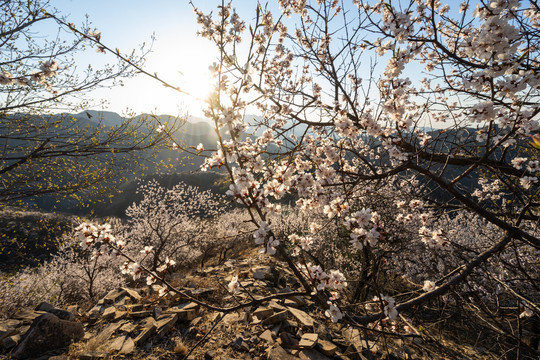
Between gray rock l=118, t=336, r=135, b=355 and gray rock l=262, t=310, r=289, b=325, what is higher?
gray rock l=262, t=310, r=289, b=325

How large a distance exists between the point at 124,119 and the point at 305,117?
5.69 metres

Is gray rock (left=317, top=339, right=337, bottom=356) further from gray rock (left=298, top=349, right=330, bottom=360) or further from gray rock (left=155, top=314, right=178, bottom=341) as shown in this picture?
gray rock (left=155, top=314, right=178, bottom=341)

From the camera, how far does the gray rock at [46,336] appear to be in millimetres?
4266

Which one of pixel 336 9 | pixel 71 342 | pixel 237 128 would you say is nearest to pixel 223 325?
pixel 71 342

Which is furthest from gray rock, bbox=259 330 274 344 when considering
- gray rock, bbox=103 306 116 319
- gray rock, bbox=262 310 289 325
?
gray rock, bbox=103 306 116 319

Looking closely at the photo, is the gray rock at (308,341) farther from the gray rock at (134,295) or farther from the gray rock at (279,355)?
the gray rock at (134,295)

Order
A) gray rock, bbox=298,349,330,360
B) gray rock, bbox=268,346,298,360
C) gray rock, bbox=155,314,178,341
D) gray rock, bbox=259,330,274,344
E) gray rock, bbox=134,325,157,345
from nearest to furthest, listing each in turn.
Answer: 1. gray rock, bbox=268,346,298,360
2. gray rock, bbox=298,349,330,360
3. gray rock, bbox=259,330,274,344
4. gray rock, bbox=134,325,157,345
5. gray rock, bbox=155,314,178,341

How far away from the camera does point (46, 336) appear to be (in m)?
4.53

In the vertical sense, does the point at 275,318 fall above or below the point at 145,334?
above

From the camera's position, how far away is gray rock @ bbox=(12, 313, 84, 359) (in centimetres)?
427

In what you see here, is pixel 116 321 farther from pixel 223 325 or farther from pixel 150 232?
pixel 150 232

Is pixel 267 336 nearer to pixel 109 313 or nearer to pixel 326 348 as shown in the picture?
pixel 326 348

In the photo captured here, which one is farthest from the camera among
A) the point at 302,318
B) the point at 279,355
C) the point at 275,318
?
the point at 302,318

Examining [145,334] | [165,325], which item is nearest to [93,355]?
[145,334]
